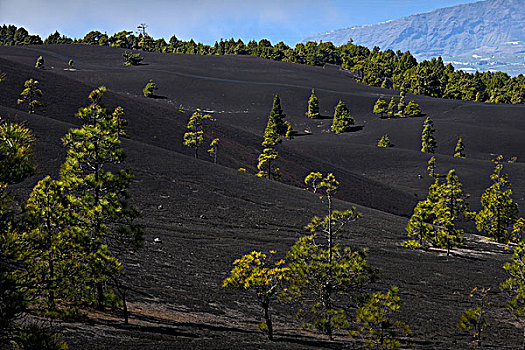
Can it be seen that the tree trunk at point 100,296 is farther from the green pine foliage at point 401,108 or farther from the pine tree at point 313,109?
the green pine foliage at point 401,108

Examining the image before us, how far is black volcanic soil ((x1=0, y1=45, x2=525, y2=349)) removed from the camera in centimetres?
2153

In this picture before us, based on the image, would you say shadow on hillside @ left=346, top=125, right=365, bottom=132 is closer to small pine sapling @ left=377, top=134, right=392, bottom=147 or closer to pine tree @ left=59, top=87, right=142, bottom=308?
small pine sapling @ left=377, top=134, right=392, bottom=147

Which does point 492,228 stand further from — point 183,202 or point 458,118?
point 458,118

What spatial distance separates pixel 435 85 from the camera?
16525 centimetres

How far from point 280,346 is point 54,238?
32.9 ft

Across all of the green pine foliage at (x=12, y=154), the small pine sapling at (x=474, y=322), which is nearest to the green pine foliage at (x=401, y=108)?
the small pine sapling at (x=474, y=322)

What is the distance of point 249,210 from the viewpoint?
44406 mm

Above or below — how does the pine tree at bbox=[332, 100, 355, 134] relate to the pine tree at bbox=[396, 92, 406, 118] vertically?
below

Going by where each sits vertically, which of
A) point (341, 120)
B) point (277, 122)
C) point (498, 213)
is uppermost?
point (341, 120)

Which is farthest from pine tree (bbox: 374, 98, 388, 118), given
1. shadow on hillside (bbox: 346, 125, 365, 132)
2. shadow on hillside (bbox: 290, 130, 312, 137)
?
shadow on hillside (bbox: 290, 130, 312, 137)

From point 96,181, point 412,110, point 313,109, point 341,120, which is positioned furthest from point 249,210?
point 412,110

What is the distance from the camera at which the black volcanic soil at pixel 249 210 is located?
2153 centimetres

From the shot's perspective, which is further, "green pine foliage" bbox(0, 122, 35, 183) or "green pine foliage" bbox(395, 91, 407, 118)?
"green pine foliage" bbox(395, 91, 407, 118)

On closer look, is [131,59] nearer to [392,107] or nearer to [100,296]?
[392,107]
